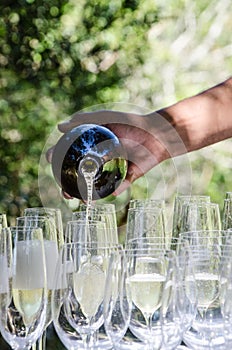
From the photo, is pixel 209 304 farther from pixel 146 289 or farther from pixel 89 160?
pixel 89 160

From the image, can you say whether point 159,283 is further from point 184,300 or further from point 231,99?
point 231,99

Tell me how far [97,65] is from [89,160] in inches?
71.2

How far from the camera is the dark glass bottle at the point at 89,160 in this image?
1591 millimetres

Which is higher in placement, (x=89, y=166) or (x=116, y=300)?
(x=89, y=166)

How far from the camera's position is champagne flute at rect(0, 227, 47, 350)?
1065 millimetres

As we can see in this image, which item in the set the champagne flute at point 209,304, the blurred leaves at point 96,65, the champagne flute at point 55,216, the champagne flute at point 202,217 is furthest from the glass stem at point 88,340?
the blurred leaves at point 96,65

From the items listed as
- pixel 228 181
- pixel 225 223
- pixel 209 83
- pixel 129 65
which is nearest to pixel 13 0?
pixel 129 65

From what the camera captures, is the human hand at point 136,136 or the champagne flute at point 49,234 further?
the human hand at point 136,136

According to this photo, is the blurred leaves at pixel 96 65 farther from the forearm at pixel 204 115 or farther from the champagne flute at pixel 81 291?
the champagne flute at pixel 81 291

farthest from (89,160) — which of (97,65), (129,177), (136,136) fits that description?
(97,65)

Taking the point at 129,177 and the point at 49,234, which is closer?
the point at 49,234

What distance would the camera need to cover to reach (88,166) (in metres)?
1.61

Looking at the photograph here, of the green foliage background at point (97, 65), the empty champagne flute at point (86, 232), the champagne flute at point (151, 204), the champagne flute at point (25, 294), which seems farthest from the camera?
the green foliage background at point (97, 65)

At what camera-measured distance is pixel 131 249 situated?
A: 3.24 feet
